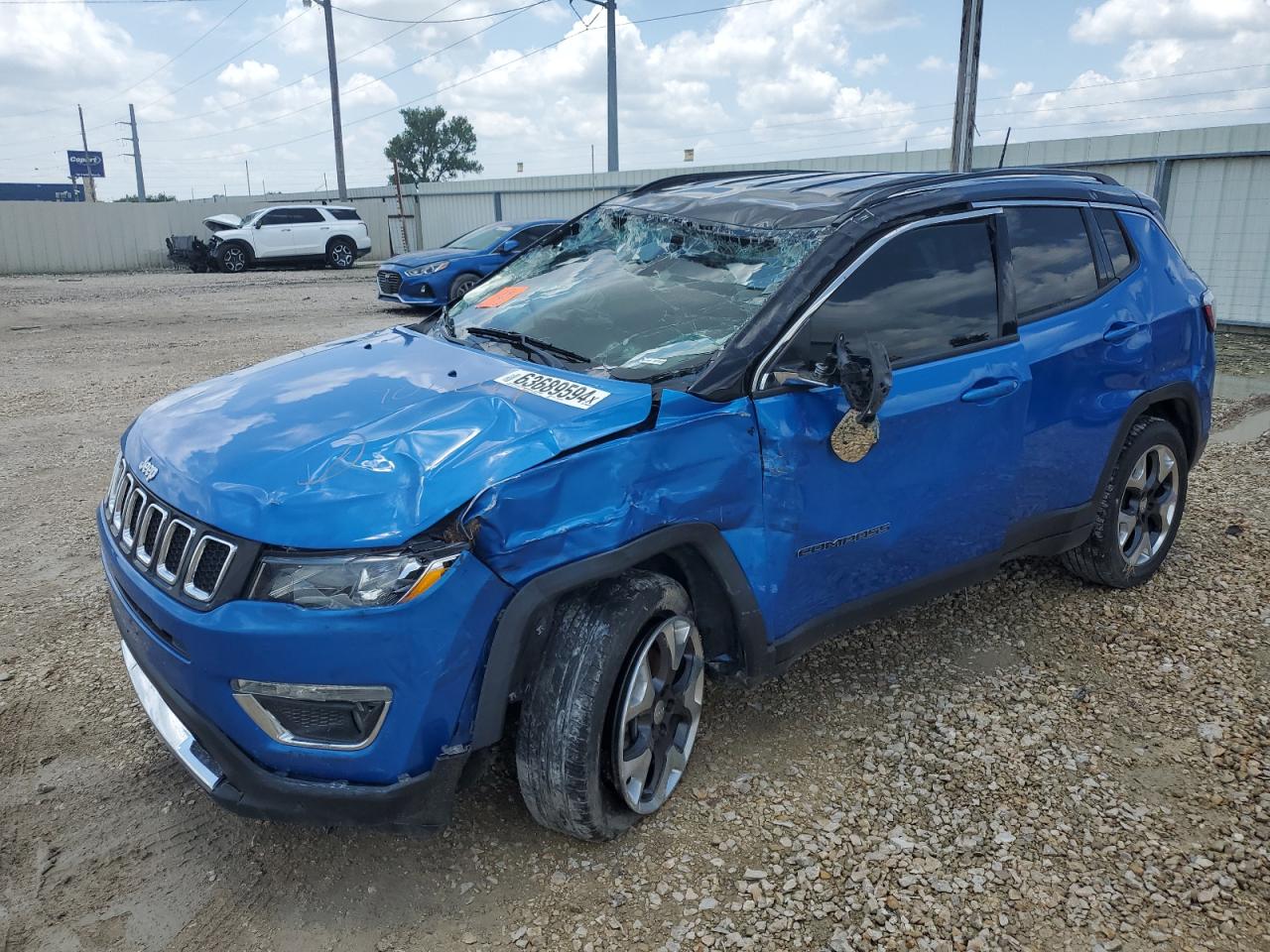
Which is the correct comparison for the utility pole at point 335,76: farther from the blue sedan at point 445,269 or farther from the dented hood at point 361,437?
the dented hood at point 361,437

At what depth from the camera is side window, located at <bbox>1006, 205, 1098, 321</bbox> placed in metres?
3.56

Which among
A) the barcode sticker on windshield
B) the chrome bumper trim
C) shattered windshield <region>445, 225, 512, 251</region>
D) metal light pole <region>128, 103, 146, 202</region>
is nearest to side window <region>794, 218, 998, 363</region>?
the barcode sticker on windshield

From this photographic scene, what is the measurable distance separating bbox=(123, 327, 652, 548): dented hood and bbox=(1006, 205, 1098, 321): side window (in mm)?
1776

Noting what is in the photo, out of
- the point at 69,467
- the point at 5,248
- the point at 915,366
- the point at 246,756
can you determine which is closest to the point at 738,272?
the point at 915,366

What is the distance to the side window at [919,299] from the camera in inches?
117

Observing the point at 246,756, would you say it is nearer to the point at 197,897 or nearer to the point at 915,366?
the point at 197,897

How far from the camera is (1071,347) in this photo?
3613mm

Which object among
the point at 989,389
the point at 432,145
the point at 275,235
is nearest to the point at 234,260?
the point at 275,235

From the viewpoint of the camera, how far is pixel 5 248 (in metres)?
24.5

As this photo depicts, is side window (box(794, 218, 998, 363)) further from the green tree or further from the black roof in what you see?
the green tree

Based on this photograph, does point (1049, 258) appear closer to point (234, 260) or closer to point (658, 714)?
point (658, 714)

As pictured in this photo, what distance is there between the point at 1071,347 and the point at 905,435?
1053mm

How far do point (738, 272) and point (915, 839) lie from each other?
1.82m

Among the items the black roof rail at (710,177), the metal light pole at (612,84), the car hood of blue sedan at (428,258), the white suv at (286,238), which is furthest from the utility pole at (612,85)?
the black roof rail at (710,177)
